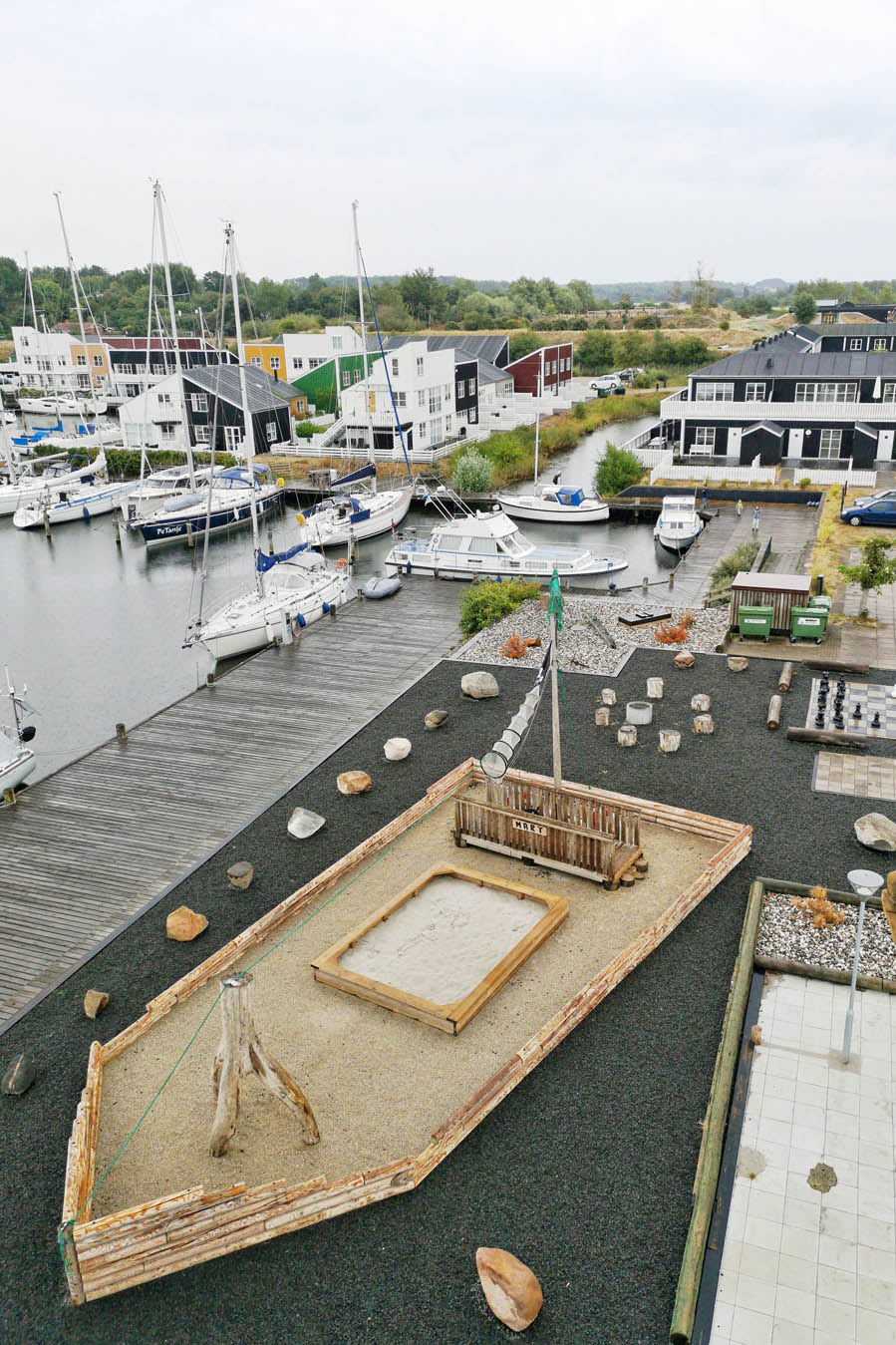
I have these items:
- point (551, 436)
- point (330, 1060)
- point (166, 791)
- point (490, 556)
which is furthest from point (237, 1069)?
point (551, 436)

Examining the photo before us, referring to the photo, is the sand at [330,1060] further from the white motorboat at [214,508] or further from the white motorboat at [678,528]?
the white motorboat at [214,508]

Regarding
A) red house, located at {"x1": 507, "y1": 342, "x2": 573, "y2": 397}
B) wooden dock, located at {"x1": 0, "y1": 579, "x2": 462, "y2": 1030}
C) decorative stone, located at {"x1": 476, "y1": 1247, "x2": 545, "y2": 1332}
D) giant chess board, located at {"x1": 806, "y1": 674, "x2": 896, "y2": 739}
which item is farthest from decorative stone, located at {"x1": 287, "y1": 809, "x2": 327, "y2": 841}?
red house, located at {"x1": 507, "y1": 342, "x2": 573, "y2": 397}

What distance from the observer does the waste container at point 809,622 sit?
23000mm

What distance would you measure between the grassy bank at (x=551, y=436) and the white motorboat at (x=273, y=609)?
23.8 metres

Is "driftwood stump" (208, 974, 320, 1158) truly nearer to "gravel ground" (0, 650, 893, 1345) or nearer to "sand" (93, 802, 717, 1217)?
"sand" (93, 802, 717, 1217)

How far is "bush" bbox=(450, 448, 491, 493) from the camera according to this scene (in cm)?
4906

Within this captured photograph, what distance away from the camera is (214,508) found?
47.3 meters

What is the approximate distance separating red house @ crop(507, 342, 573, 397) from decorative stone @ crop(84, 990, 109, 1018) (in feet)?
215

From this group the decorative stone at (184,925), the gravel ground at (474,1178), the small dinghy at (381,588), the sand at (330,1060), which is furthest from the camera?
the small dinghy at (381,588)

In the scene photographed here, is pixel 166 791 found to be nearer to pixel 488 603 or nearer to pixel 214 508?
pixel 488 603

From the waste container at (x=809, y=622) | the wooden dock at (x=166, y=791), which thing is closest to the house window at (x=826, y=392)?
the waste container at (x=809, y=622)

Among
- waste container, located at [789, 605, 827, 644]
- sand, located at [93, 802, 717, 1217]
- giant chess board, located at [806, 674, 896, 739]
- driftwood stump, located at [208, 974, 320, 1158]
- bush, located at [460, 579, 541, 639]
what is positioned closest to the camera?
driftwood stump, located at [208, 974, 320, 1158]

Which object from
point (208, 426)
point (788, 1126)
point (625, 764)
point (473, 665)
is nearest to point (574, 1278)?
point (788, 1126)

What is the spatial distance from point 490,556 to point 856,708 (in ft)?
58.2
